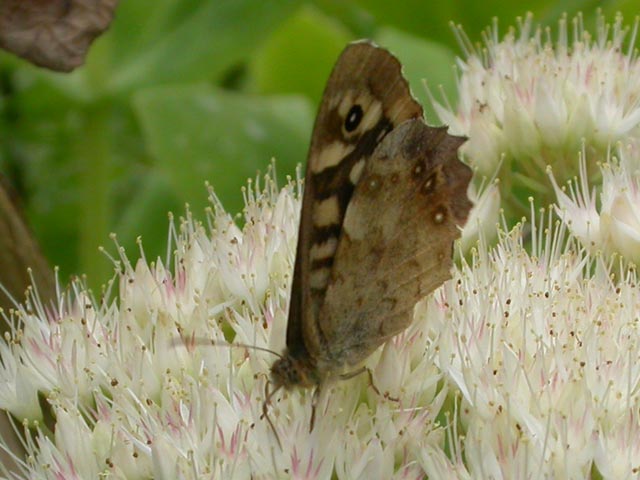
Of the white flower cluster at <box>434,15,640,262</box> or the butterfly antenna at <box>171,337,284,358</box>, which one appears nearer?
the butterfly antenna at <box>171,337,284,358</box>

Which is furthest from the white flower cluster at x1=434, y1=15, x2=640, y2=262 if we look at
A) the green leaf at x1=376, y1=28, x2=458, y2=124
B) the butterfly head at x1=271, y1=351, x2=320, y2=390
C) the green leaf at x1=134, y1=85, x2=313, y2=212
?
the green leaf at x1=134, y1=85, x2=313, y2=212

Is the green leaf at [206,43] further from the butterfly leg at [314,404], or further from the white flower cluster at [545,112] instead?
the butterfly leg at [314,404]

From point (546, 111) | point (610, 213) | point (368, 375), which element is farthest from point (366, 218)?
point (546, 111)

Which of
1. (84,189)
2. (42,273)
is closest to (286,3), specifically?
(84,189)

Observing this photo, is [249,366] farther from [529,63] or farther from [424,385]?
[529,63]

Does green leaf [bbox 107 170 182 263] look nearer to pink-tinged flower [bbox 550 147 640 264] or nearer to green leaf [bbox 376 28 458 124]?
green leaf [bbox 376 28 458 124]

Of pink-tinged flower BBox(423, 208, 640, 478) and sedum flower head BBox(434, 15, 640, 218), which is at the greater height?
sedum flower head BBox(434, 15, 640, 218)
